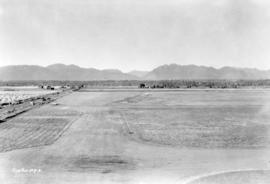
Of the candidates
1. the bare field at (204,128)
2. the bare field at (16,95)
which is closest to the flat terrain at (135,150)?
the bare field at (204,128)

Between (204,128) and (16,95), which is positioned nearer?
(204,128)

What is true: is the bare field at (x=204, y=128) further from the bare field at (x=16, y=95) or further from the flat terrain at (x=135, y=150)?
the bare field at (x=16, y=95)

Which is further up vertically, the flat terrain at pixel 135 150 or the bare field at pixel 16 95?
the bare field at pixel 16 95

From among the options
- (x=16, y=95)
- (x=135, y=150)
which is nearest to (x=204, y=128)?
(x=135, y=150)

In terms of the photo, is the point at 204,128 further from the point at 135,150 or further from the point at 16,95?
the point at 16,95

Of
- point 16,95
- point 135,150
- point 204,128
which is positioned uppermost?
point 16,95

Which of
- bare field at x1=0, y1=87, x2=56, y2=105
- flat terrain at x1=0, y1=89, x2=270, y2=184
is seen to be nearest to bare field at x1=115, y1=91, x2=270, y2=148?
flat terrain at x1=0, y1=89, x2=270, y2=184

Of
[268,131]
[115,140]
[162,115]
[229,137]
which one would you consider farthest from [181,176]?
[162,115]

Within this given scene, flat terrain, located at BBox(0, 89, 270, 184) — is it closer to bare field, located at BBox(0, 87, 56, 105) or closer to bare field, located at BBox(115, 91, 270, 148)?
bare field, located at BBox(115, 91, 270, 148)

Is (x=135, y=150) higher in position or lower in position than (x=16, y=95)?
lower
